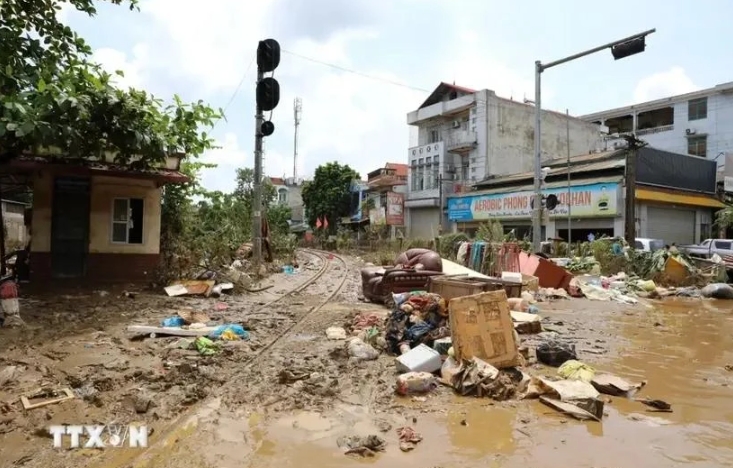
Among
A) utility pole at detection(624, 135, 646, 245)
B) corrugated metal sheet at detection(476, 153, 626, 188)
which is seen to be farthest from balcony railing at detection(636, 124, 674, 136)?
utility pole at detection(624, 135, 646, 245)

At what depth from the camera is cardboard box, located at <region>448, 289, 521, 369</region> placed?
564 centimetres

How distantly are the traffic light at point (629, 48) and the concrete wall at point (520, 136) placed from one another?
Result: 2409 cm

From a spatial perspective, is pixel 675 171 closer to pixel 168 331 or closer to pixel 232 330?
pixel 232 330

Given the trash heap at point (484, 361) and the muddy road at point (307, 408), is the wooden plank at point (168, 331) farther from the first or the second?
the trash heap at point (484, 361)

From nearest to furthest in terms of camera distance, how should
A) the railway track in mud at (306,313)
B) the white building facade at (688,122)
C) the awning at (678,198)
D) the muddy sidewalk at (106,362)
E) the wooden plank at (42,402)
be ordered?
the muddy sidewalk at (106,362) < the wooden plank at (42,402) < the railway track in mud at (306,313) < the awning at (678,198) < the white building facade at (688,122)

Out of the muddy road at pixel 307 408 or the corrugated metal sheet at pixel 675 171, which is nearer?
the muddy road at pixel 307 408

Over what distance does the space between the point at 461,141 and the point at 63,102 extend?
32782mm

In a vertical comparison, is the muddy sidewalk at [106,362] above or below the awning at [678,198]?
below

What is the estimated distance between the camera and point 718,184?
101 ft

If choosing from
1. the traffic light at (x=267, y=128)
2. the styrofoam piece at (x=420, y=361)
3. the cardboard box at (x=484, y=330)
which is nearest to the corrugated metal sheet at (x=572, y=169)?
the traffic light at (x=267, y=128)

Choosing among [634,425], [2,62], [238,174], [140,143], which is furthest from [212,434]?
[238,174]

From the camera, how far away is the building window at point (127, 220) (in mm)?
12111

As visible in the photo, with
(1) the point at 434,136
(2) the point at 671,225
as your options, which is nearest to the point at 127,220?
(2) the point at 671,225

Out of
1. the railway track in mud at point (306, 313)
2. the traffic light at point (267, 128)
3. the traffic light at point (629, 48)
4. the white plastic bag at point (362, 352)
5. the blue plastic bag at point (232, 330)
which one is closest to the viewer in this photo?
the white plastic bag at point (362, 352)
